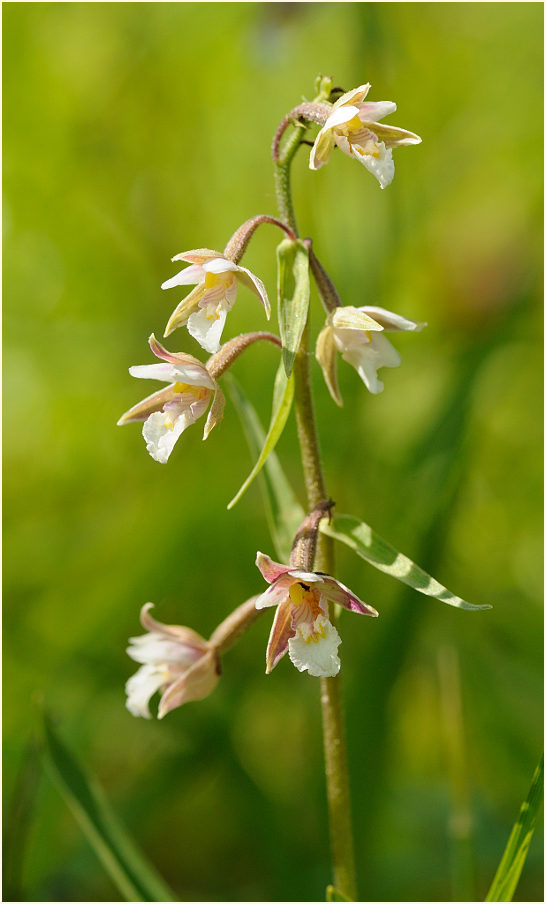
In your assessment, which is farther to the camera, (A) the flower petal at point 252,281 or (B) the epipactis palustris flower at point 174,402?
(B) the epipactis palustris flower at point 174,402

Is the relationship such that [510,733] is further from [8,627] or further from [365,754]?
[8,627]

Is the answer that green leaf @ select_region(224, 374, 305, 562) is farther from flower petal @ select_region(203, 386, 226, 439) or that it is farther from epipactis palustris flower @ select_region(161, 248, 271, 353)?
epipactis palustris flower @ select_region(161, 248, 271, 353)

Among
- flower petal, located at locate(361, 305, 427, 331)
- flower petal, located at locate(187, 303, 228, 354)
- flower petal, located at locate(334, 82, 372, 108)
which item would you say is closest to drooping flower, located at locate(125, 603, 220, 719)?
flower petal, located at locate(187, 303, 228, 354)

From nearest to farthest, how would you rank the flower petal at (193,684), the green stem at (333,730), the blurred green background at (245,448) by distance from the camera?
the green stem at (333,730)
the flower petal at (193,684)
the blurred green background at (245,448)

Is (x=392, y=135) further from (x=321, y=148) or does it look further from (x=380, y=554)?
(x=380, y=554)

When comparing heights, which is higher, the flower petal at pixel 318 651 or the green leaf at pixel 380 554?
the green leaf at pixel 380 554

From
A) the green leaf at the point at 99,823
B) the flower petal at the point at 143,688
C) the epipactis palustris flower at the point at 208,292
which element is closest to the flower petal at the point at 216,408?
the epipactis palustris flower at the point at 208,292

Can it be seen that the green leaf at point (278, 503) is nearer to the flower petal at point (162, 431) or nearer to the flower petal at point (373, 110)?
the flower petal at point (162, 431)

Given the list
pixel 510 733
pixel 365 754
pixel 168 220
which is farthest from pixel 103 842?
pixel 168 220
